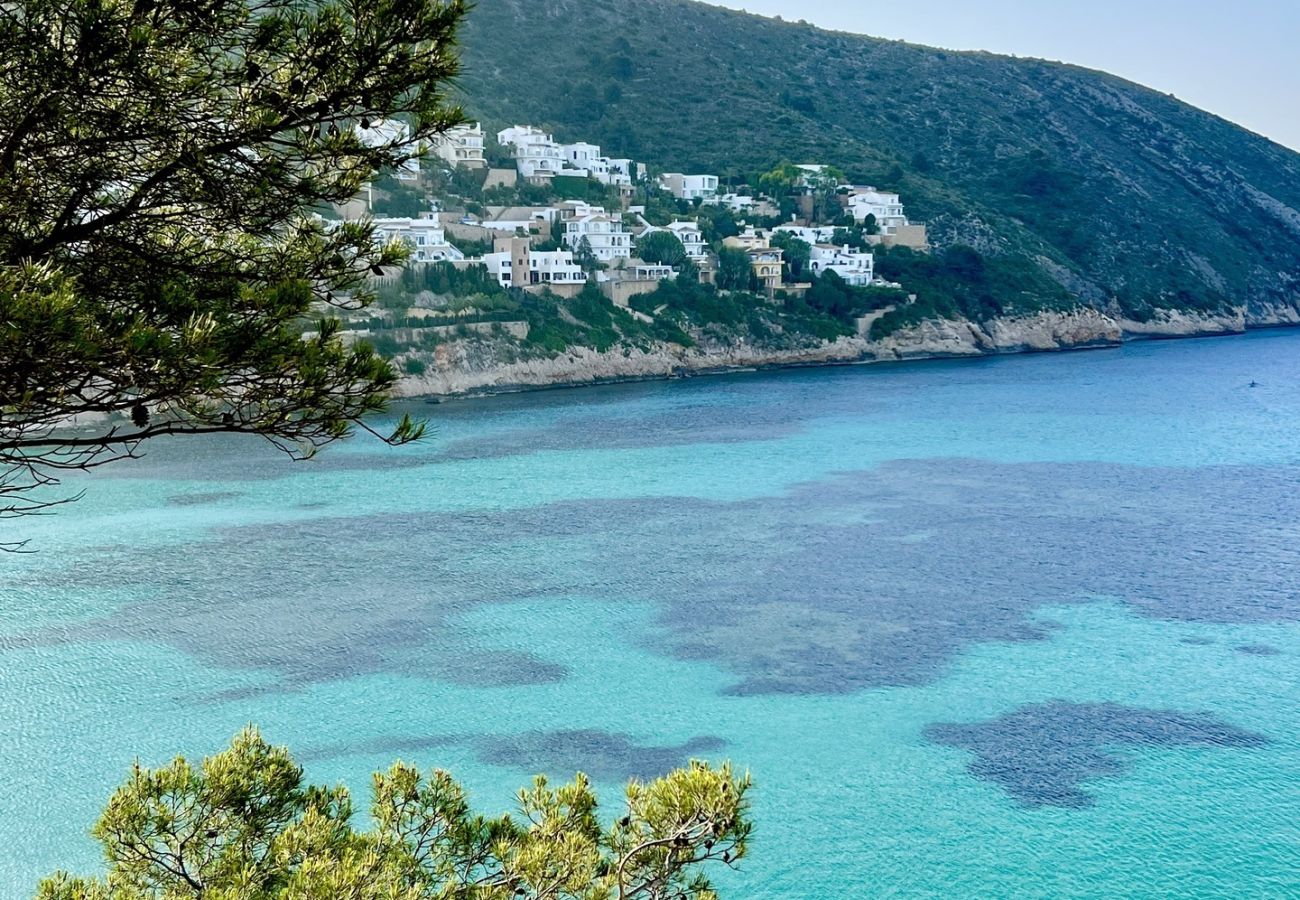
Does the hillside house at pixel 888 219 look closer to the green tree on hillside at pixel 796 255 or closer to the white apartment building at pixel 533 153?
the green tree on hillside at pixel 796 255

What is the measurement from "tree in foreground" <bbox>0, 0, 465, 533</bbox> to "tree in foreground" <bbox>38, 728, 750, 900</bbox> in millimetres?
1485

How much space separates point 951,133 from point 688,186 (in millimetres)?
25147

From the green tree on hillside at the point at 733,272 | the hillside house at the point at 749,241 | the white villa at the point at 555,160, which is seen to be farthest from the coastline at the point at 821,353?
the white villa at the point at 555,160

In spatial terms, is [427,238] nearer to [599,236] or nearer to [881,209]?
[599,236]

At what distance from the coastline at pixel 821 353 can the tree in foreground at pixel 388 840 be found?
25670 millimetres

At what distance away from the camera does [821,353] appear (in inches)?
1873

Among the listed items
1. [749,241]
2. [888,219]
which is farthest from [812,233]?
[888,219]

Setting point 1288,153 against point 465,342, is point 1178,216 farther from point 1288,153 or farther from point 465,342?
point 465,342

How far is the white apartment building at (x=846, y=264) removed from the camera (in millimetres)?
50875

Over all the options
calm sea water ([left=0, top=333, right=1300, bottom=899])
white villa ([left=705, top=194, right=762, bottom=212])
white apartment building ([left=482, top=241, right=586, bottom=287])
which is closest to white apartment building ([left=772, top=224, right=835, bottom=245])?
white villa ([left=705, top=194, right=762, bottom=212])

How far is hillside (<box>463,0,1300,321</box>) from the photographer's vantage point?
61219 mm

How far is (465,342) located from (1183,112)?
2668 inches

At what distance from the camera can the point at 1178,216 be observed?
68062 millimetres

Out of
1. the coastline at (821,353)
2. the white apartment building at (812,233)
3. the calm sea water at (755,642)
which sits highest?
the white apartment building at (812,233)
